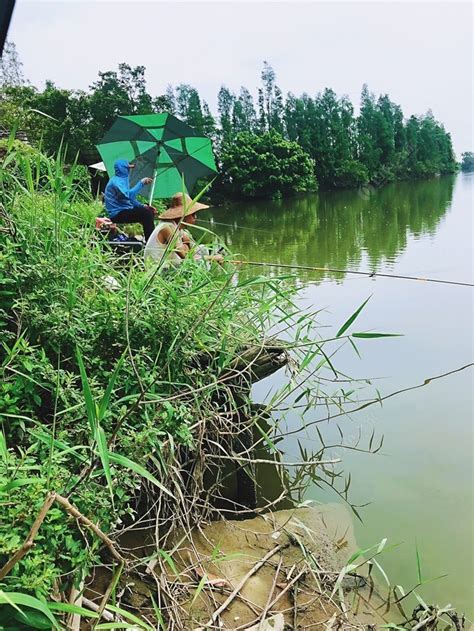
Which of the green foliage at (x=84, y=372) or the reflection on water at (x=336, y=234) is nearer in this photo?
the green foliage at (x=84, y=372)

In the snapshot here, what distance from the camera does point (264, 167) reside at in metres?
22.8

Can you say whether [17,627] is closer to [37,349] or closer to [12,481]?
[12,481]

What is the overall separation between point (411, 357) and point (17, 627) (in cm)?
325

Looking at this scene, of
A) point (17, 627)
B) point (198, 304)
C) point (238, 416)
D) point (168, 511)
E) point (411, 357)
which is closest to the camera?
point (17, 627)

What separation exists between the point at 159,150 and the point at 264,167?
19.0m

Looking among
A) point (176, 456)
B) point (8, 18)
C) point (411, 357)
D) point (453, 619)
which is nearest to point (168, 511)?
point (176, 456)

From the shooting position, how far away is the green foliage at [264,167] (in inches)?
885

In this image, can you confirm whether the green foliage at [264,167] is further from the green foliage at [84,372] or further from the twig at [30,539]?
the twig at [30,539]

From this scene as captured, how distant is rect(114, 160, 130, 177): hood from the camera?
372 cm

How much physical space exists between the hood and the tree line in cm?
735

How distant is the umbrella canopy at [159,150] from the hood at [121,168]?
47 cm

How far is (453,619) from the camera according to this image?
1.59 m

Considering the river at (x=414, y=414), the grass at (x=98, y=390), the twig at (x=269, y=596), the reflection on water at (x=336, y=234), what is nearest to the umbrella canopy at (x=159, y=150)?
the reflection on water at (x=336, y=234)

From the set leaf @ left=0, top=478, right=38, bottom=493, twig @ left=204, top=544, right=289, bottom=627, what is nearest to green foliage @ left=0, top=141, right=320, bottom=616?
leaf @ left=0, top=478, right=38, bottom=493
